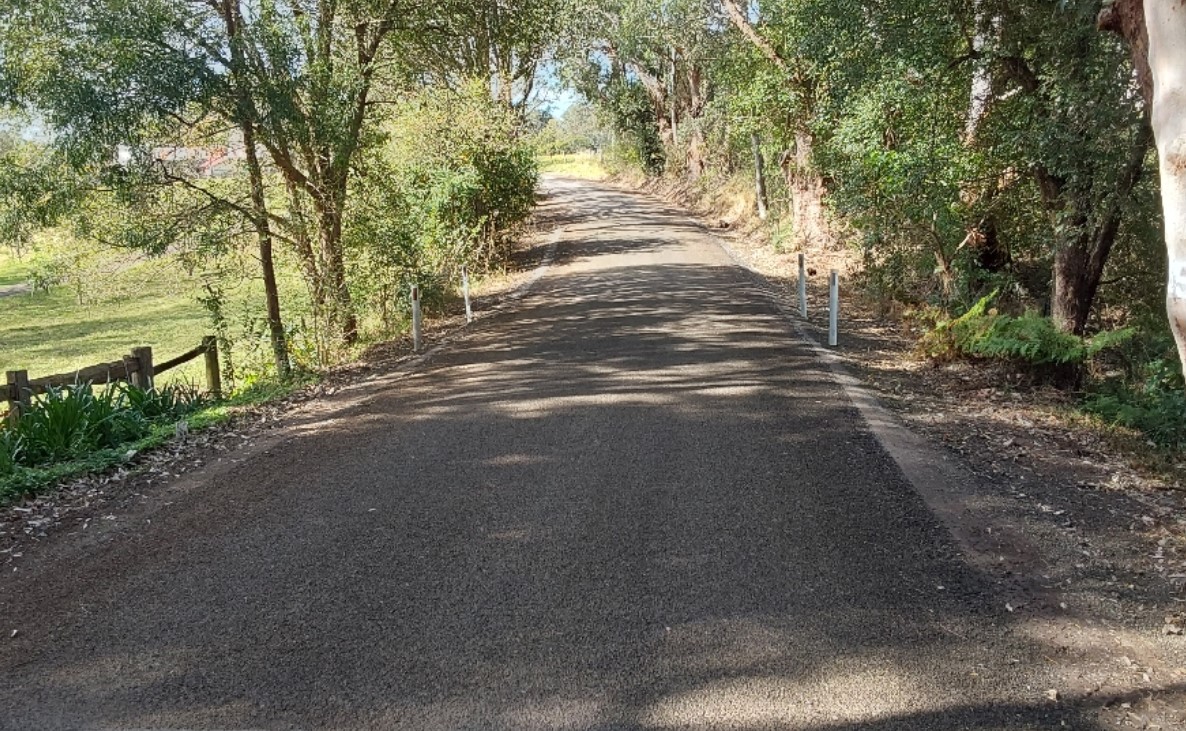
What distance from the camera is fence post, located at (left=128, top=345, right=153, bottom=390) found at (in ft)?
36.6

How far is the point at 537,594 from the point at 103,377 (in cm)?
778

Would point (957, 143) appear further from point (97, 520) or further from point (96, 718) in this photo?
point (96, 718)

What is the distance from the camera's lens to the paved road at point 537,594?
12.7 feet

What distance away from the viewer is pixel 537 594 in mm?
4852

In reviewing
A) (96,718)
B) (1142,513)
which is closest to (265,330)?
(96,718)

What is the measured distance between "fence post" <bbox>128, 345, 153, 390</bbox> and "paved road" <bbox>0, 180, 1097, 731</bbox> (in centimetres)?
366

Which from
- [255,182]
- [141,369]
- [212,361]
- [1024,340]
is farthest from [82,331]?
[1024,340]

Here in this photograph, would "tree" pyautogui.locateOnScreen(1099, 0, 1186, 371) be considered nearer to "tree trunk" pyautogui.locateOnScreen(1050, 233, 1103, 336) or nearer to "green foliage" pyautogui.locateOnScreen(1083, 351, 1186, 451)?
"green foliage" pyautogui.locateOnScreen(1083, 351, 1186, 451)

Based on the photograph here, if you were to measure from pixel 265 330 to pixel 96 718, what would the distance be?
10252 millimetres

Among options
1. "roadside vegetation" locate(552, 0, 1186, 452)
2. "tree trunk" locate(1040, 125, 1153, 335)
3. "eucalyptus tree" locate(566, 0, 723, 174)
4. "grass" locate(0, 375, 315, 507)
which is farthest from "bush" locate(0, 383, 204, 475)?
"eucalyptus tree" locate(566, 0, 723, 174)

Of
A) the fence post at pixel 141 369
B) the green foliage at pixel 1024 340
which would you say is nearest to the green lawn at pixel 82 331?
the fence post at pixel 141 369

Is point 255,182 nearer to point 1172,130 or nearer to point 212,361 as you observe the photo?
point 212,361

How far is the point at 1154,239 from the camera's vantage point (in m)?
9.81

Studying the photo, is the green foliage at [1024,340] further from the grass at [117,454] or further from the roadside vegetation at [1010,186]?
the grass at [117,454]
